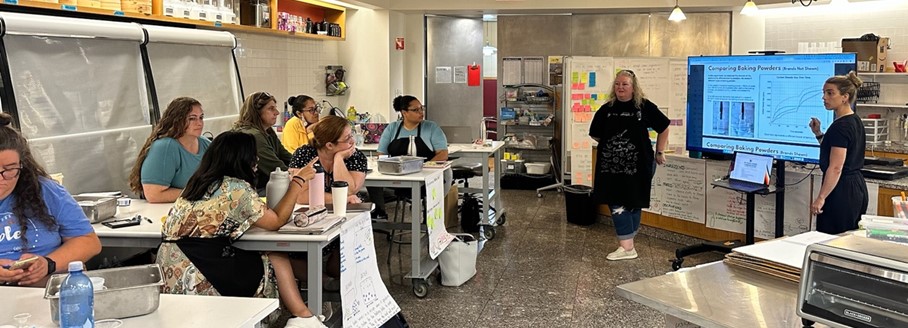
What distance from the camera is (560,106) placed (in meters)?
9.95

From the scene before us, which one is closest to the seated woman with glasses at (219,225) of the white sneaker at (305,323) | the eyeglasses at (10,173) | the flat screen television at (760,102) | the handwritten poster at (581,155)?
the white sneaker at (305,323)

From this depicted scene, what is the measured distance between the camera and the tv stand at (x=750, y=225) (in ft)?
17.9

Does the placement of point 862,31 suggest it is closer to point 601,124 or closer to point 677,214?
point 677,214

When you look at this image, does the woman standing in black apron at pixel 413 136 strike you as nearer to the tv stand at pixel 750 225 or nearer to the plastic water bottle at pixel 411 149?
the plastic water bottle at pixel 411 149

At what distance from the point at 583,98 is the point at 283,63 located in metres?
3.34

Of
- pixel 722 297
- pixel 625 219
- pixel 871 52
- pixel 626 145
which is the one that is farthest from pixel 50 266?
pixel 871 52

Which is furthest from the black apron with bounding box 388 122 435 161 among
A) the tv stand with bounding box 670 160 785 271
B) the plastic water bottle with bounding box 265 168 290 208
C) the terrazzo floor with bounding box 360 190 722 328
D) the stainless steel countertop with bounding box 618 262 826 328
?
the stainless steel countertop with bounding box 618 262 826 328

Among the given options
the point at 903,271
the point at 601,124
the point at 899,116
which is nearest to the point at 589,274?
the point at 601,124

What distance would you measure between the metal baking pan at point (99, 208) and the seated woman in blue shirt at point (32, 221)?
0.60 metres

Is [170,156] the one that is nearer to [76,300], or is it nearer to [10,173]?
[10,173]

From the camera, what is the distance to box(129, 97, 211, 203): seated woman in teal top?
4289mm

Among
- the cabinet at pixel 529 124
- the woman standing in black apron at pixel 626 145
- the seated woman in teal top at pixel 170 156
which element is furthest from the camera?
the cabinet at pixel 529 124

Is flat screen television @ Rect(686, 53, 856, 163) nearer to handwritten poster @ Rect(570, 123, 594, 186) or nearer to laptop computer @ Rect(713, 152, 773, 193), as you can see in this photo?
laptop computer @ Rect(713, 152, 773, 193)

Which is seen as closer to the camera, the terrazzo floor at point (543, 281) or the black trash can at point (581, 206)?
the terrazzo floor at point (543, 281)
